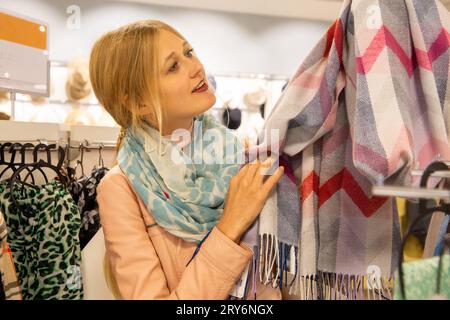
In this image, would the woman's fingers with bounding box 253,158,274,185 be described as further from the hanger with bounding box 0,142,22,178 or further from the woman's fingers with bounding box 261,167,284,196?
the hanger with bounding box 0,142,22,178

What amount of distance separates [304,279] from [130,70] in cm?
47

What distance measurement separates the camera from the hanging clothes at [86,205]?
1.15 metres

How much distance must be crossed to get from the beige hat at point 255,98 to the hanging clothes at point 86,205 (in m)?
1.52

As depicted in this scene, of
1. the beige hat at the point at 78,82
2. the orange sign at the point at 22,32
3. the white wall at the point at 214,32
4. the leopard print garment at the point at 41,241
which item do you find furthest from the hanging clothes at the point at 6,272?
the beige hat at the point at 78,82

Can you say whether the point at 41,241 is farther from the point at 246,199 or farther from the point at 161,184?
the point at 246,199

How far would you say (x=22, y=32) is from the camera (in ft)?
3.51

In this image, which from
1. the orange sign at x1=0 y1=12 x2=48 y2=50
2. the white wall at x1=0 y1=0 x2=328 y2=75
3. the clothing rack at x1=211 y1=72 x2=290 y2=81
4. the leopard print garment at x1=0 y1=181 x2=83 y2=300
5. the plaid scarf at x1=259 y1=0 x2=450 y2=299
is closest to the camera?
the plaid scarf at x1=259 y1=0 x2=450 y2=299

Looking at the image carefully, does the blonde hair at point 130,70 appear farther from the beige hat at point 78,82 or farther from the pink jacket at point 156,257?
the beige hat at point 78,82

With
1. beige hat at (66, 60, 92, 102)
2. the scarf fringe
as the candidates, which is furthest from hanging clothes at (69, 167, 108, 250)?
beige hat at (66, 60, 92, 102)

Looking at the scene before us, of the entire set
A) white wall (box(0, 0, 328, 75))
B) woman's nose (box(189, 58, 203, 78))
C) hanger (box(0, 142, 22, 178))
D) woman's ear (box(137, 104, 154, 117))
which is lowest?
hanger (box(0, 142, 22, 178))

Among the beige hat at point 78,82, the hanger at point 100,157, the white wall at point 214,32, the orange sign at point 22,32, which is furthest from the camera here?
the beige hat at point 78,82

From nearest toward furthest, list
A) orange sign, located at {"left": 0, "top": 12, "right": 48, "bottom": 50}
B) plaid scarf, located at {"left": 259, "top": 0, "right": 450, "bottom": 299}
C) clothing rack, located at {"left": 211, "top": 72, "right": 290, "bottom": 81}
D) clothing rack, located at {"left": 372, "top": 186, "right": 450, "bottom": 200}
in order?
1. clothing rack, located at {"left": 372, "top": 186, "right": 450, "bottom": 200}
2. plaid scarf, located at {"left": 259, "top": 0, "right": 450, "bottom": 299}
3. orange sign, located at {"left": 0, "top": 12, "right": 48, "bottom": 50}
4. clothing rack, located at {"left": 211, "top": 72, "right": 290, "bottom": 81}

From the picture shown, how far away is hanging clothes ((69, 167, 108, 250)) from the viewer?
1154mm

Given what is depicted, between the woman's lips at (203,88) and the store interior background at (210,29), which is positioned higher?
the store interior background at (210,29)
